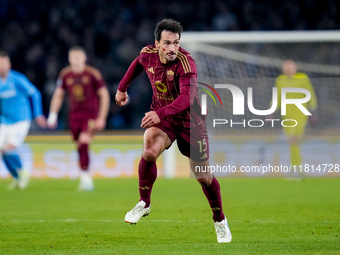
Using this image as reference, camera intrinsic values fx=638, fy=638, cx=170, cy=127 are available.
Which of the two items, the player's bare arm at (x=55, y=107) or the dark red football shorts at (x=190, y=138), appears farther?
the player's bare arm at (x=55, y=107)

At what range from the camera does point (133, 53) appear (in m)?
18.2

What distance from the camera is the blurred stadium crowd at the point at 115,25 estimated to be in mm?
17984

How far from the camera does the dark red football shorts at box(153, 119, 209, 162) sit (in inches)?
215

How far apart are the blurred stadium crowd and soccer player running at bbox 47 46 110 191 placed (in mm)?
6126

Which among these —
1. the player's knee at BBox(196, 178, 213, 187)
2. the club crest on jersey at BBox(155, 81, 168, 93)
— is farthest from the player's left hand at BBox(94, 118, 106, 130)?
the player's knee at BBox(196, 178, 213, 187)

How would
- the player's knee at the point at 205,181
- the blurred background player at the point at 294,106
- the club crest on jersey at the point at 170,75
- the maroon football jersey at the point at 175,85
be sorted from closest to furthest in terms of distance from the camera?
1. the maroon football jersey at the point at 175,85
2. the club crest on jersey at the point at 170,75
3. the player's knee at the point at 205,181
4. the blurred background player at the point at 294,106

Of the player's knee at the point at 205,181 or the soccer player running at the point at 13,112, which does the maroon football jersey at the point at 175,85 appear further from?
the soccer player running at the point at 13,112

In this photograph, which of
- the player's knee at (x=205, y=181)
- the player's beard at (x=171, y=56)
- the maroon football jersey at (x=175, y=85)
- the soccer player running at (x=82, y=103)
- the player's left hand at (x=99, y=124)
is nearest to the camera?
the maroon football jersey at (x=175, y=85)

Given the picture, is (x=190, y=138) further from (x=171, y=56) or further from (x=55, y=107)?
(x=55, y=107)

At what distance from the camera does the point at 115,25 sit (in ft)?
63.0

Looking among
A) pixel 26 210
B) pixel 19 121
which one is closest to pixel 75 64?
pixel 19 121

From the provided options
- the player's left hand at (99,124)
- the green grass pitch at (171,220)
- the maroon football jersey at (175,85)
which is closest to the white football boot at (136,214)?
the green grass pitch at (171,220)

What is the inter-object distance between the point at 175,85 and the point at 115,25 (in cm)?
1410

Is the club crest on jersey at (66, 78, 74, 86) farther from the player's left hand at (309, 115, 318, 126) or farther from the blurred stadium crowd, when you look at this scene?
the blurred stadium crowd
